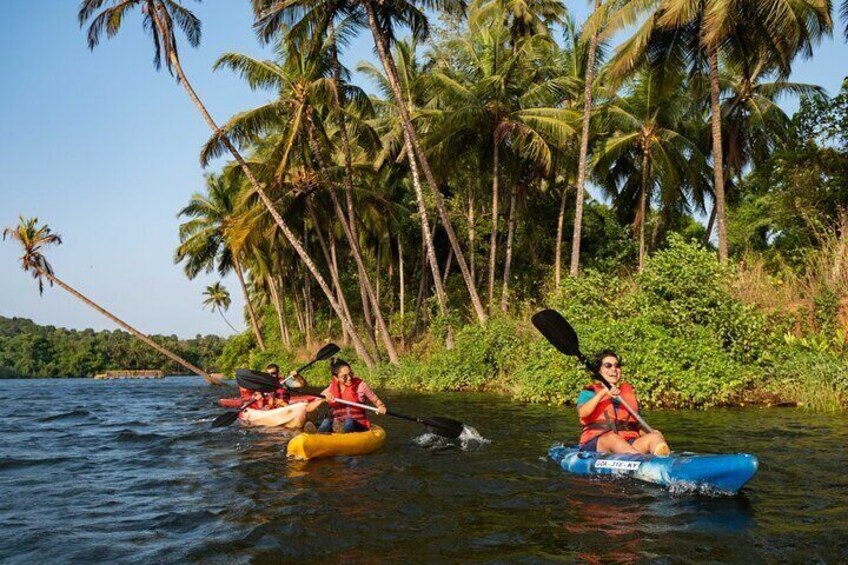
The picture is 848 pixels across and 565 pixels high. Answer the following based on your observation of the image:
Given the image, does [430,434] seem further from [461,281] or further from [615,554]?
[461,281]

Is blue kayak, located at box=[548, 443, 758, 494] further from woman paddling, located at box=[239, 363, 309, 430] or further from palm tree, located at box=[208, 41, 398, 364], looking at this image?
palm tree, located at box=[208, 41, 398, 364]

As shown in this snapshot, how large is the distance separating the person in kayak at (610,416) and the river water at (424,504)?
480 millimetres

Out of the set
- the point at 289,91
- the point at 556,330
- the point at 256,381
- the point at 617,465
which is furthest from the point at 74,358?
the point at 617,465

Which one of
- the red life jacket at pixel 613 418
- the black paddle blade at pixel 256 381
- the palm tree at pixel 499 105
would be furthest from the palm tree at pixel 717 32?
the black paddle blade at pixel 256 381

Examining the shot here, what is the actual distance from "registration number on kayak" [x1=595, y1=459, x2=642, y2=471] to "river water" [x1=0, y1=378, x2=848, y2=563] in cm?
20

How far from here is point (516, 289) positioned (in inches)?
1166

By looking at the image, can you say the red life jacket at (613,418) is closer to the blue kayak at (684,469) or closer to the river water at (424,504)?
the blue kayak at (684,469)

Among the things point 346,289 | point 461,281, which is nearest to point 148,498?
point 461,281

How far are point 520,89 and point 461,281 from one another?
448 inches

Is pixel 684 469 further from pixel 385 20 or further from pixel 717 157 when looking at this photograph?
pixel 385 20

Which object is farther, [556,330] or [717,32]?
[717,32]

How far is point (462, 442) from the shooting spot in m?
10.7

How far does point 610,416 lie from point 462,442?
11.0ft

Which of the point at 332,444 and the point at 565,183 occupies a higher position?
the point at 565,183
